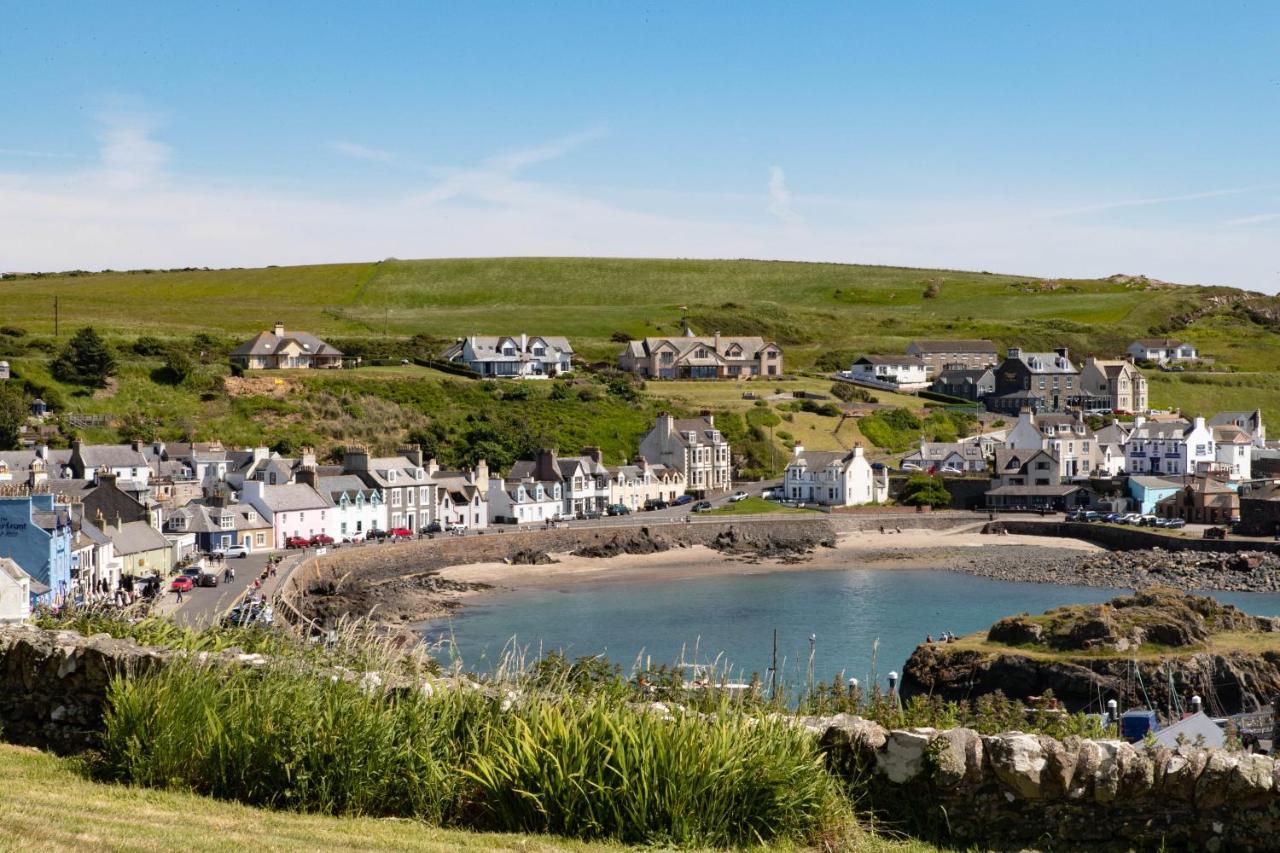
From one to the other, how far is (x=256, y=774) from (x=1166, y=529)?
7721cm

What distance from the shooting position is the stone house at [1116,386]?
129125mm

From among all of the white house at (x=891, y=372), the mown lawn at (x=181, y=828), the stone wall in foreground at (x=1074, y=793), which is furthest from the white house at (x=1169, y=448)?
the mown lawn at (x=181, y=828)

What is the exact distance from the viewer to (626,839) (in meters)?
10.8

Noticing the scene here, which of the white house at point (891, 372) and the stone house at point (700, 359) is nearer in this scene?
the stone house at point (700, 359)

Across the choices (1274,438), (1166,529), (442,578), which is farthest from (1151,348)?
(442,578)

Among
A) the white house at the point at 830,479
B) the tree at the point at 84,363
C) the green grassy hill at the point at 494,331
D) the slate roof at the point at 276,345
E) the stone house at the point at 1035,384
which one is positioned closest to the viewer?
the white house at the point at 830,479

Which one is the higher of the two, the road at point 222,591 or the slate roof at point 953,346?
the slate roof at point 953,346

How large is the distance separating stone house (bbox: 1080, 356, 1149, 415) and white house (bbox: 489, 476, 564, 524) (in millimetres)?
65039

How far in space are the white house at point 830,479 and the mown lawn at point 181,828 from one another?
269 feet

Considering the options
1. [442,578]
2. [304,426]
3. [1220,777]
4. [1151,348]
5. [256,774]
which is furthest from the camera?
[1151,348]

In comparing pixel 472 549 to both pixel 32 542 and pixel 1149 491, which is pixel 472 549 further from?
pixel 1149 491

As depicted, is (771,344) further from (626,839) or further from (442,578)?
(626,839)

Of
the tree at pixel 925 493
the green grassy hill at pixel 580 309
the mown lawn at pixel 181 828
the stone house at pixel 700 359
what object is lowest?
the tree at pixel 925 493

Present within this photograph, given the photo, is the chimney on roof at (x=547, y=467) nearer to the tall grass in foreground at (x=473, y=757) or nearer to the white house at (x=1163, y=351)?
the tall grass in foreground at (x=473, y=757)
